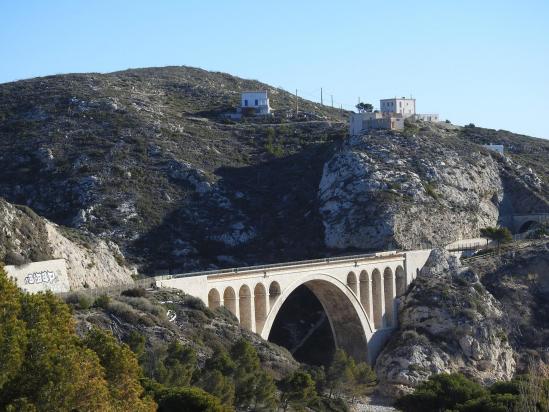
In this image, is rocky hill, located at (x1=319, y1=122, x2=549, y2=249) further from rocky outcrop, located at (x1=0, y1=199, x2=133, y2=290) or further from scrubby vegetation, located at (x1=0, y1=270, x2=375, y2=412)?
rocky outcrop, located at (x1=0, y1=199, x2=133, y2=290)

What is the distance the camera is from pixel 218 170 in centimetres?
9256

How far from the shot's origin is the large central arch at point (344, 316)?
222 ft

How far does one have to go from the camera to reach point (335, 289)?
67.4 meters

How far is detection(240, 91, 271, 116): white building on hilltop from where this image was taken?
113875mm

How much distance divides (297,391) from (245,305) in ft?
35.2

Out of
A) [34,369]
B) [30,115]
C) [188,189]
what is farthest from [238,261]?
[34,369]

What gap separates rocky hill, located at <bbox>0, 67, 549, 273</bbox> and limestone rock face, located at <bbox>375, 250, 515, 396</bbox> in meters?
6.91

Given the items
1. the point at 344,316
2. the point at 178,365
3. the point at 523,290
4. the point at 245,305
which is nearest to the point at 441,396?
the point at 245,305

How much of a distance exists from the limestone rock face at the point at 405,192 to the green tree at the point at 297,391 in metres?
32.5

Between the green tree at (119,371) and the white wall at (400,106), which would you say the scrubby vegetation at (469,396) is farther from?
the white wall at (400,106)

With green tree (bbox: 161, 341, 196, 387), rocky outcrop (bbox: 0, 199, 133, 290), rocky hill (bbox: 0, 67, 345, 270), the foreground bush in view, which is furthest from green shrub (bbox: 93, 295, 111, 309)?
rocky hill (bbox: 0, 67, 345, 270)

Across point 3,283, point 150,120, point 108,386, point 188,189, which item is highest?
point 150,120

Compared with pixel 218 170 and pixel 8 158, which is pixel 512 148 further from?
pixel 8 158

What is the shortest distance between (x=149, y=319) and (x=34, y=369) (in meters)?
21.7
